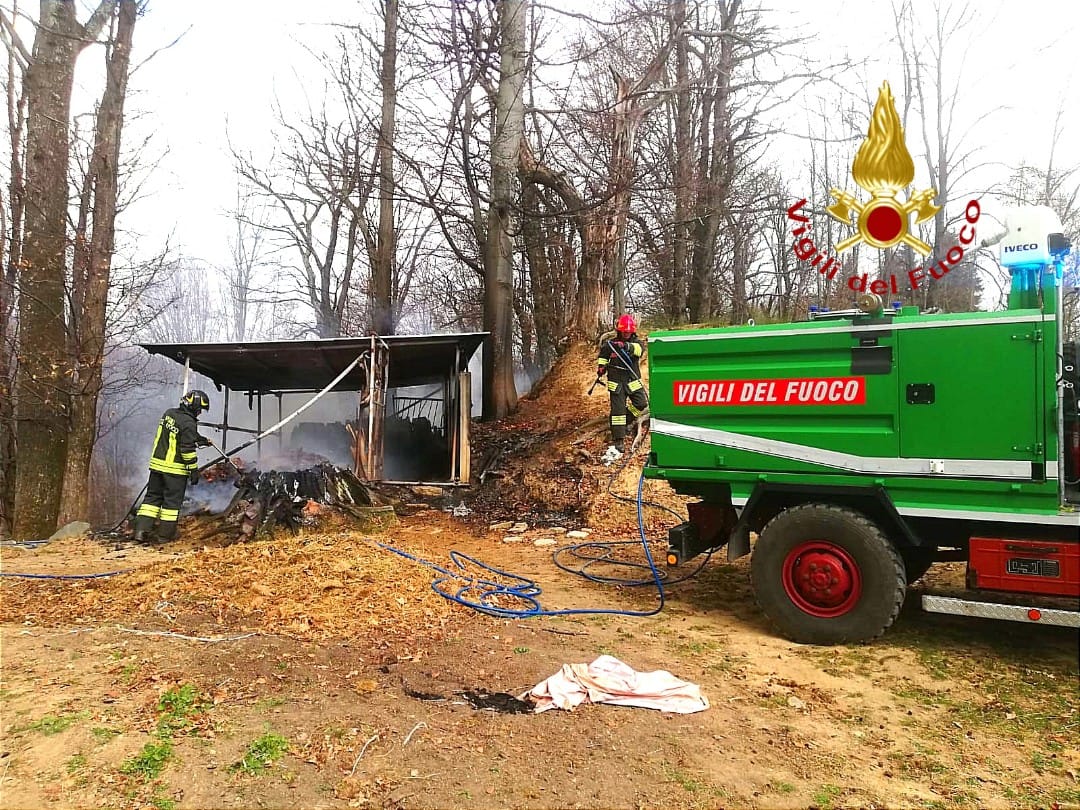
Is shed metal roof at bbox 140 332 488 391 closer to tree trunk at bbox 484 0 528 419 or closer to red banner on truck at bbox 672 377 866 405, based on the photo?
tree trunk at bbox 484 0 528 419

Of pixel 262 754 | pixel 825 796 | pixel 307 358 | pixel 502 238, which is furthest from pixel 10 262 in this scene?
pixel 825 796

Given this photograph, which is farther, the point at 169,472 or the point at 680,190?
the point at 680,190

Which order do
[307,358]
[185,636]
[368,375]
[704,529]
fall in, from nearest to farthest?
[185,636], [704,529], [368,375], [307,358]

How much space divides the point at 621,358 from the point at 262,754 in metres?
7.71

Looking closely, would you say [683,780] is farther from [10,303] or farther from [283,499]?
[10,303]

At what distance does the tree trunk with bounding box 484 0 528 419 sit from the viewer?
1330 centimetres

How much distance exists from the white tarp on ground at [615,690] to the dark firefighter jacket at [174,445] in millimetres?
6806

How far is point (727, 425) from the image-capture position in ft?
17.3

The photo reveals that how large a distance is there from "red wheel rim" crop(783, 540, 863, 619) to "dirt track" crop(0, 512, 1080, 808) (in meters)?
0.29

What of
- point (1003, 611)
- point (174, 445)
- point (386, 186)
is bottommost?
point (1003, 611)

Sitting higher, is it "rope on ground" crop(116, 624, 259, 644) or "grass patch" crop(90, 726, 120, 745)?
"rope on ground" crop(116, 624, 259, 644)

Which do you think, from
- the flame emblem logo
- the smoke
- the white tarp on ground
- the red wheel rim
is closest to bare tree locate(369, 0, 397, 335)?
the smoke

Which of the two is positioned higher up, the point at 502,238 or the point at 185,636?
the point at 502,238

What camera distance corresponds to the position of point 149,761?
3070 mm
